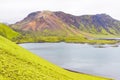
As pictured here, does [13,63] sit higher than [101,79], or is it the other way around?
[13,63]

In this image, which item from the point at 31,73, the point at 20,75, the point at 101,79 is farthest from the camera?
the point at 101,79

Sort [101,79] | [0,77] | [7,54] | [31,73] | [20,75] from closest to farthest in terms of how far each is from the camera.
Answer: [0,77]
[20,75]
[31,73]
[7,54]
[101,79]

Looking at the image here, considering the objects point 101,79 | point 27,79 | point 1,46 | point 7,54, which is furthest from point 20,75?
point 101,79

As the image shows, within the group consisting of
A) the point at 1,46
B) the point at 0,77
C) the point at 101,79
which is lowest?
the point at 101,79

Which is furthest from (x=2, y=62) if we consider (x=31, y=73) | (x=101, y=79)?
(x=101, y=79)

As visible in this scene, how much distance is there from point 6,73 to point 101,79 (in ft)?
160

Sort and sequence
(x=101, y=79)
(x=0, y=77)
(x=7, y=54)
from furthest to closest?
1. (x=101, y=79)
2. (x=7, y=54)
3. (x=0, y=77)

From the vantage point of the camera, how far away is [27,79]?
4241 centimetres

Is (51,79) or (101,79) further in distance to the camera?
(101,79)

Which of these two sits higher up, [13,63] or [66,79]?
[13,63]

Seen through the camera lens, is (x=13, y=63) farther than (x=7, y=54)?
No

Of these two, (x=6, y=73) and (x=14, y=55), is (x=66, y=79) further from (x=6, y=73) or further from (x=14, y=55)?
(x=6, y=73)

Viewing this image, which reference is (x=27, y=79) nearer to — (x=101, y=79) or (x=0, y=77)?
(x=0, y=77)

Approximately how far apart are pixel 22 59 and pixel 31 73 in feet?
31.3
